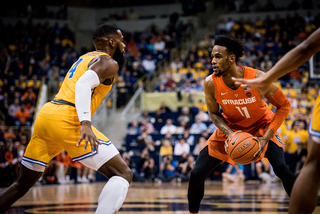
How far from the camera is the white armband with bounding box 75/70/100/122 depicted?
300 cm

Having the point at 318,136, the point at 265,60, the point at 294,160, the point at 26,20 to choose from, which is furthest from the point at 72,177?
the point at 26,20

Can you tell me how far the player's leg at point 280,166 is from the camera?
11.9ft

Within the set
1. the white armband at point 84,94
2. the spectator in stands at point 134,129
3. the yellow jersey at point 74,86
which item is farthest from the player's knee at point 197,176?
the spectator in stands at point 134,129

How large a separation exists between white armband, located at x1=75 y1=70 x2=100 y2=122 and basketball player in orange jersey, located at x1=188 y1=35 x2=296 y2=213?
1.52m

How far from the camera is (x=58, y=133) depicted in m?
3.11

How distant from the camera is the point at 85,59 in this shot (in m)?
3.37

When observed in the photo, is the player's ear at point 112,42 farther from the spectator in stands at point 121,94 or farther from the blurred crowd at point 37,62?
the spectator in stands at point 121,94

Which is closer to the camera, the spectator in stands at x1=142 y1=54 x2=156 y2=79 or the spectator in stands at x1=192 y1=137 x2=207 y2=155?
the spectator in stands at x1=192 y1=137 x2=207 y2=155

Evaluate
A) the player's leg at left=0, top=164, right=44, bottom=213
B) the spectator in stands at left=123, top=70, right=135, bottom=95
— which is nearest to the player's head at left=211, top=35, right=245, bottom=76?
the player's leg at left=0, top=164, right=44, bottom=213

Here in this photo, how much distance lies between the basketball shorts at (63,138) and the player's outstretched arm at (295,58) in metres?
1.30

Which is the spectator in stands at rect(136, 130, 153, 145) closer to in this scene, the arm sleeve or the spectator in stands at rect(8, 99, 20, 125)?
the spectator in stands at rect(8, 99, 20, 125)

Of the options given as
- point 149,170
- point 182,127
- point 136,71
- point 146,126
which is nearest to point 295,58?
point 149,170

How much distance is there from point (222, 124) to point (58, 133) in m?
1.86

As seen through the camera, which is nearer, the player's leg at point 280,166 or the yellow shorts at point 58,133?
the yellow shorts at point 58,133
